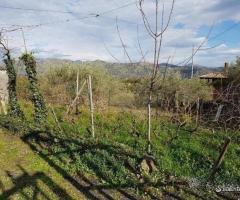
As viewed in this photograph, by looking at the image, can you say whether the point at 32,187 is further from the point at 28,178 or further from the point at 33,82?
the point at 33,82

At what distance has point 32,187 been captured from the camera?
824 centimetres

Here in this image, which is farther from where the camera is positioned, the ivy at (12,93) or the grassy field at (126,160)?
the ivy at (12,93)

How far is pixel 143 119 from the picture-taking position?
610 inches

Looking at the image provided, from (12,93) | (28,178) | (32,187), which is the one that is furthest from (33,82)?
(32,187)

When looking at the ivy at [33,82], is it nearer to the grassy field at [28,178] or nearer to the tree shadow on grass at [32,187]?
the grassy field at [28,178]

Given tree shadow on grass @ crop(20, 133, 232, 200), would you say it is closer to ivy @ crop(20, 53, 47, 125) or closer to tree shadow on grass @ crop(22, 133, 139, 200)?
tree shadow on grass @ crop(22, 133, 139, 200)

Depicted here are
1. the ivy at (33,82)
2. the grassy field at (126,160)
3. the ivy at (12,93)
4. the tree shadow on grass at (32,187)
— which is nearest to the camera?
the tree shadow on grass at (32,187)

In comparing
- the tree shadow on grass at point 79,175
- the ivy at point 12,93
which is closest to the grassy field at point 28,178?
the tree shadow on grass at point 79,175

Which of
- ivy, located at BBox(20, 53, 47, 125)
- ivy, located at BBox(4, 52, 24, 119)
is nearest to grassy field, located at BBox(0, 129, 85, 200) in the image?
ivy, located at BBox(20, 53, 47, 125)

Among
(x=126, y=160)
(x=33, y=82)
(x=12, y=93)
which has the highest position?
(x=33, y=82)

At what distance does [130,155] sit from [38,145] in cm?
370

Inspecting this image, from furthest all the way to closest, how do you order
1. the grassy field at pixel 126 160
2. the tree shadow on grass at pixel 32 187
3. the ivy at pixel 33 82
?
the ivy at pixel 33 82 → the grassy field at pixel 126 160 → the tree shadow on grass at pixel 32 187

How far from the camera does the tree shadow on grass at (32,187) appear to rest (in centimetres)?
784

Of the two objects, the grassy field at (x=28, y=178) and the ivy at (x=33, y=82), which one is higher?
the ivy at (x=33, y=82)
